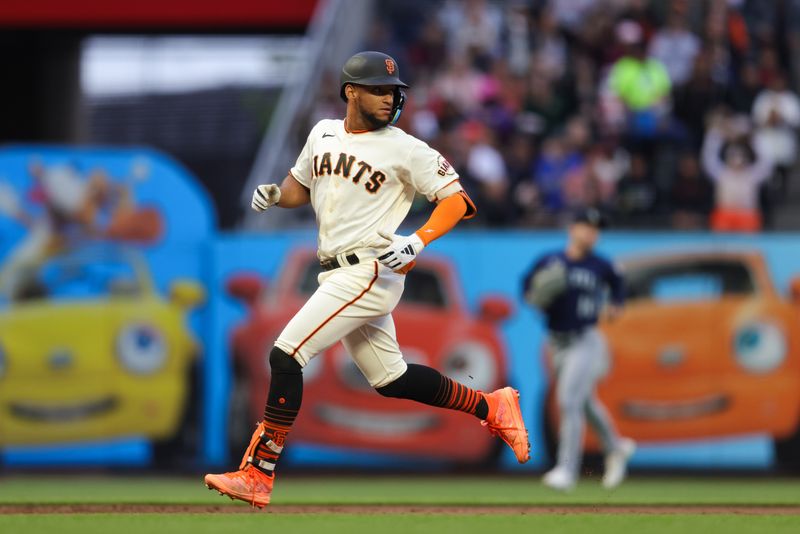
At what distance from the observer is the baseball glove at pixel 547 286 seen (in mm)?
10297

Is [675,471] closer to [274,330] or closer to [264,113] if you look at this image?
[274,330]

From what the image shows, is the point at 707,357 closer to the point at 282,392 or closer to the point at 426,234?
the point at 426,234

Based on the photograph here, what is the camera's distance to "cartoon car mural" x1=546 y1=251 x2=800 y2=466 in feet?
41.4

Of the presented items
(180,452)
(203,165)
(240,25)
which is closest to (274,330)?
(180,452)

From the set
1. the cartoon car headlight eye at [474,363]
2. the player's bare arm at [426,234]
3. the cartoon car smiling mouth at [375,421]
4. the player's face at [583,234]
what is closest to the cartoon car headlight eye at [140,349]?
the cartoon car smiling mouth at [375,421]

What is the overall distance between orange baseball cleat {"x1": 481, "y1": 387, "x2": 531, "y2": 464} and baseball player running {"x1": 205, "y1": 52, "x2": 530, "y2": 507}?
63cm

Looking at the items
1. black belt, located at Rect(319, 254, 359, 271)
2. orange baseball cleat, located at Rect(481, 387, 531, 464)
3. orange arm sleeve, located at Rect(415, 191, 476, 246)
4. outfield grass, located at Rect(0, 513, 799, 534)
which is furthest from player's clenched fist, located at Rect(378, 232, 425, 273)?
outfield grass, located at Rect(0, 513, 799, 534)

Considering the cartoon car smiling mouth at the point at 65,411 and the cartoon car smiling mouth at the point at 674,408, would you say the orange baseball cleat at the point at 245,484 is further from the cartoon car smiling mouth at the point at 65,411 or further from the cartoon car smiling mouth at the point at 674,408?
the cartoon car smiling mouth at the point at 674,408

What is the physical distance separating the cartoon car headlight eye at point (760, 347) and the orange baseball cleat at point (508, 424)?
5.90 meters

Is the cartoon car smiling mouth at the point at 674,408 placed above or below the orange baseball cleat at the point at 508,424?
below

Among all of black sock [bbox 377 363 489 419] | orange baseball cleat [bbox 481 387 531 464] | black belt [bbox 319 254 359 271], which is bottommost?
orange baseball cleat [bbox 481 387 531 464]

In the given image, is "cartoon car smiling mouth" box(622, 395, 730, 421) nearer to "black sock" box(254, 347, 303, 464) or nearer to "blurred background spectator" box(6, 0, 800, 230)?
"blurred background spectator" box(6, 0, 800, 230)

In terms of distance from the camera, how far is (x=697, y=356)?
1263 centimetres

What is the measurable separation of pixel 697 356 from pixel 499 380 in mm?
1896
